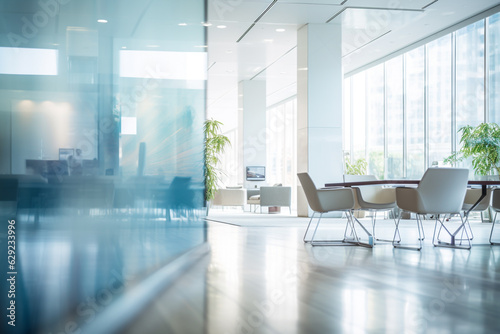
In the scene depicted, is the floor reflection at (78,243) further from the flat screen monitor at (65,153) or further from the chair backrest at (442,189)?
the chair backrest at (442,189)

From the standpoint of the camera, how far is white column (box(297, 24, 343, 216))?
11203 mm

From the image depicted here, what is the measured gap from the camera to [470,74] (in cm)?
1055

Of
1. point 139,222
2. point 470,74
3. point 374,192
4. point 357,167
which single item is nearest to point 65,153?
point 139,222

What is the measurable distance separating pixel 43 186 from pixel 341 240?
5.30 meters

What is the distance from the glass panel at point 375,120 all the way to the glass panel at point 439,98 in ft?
6.86

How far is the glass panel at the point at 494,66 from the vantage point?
32.3ft

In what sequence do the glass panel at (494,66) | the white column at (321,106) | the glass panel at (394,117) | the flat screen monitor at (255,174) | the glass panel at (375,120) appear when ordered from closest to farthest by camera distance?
the glass panel at (494,66) < the white column at (321,106) < the glass panel at (394,117) < the glass panel at (375,120) < the flat screen monitor at (255,174)

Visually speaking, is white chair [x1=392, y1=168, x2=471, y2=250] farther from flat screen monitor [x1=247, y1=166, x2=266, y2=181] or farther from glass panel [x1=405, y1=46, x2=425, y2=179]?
flat screen monitor [x1=247, y1=166, x2=266, y2=181]

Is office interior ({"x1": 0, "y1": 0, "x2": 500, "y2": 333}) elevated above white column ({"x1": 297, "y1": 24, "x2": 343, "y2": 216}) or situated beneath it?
situated beneath

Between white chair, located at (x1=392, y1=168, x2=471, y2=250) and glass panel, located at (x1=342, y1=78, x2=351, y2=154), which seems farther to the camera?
glass panel, located at (x1=342, y1=78, x2=351, y2=154)

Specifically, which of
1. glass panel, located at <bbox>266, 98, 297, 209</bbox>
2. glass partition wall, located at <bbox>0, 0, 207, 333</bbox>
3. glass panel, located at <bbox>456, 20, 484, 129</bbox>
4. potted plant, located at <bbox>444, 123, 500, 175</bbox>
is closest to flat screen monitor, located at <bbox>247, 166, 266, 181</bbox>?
glass panel, located at <bbox>266, 98, 297, 209</bbox>

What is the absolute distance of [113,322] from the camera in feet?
8.03

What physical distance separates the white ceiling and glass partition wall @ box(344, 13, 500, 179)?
458mm

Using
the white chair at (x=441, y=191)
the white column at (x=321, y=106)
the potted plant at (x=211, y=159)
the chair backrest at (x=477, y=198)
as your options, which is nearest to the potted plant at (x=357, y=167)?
the white column at (x=321, y=106)
